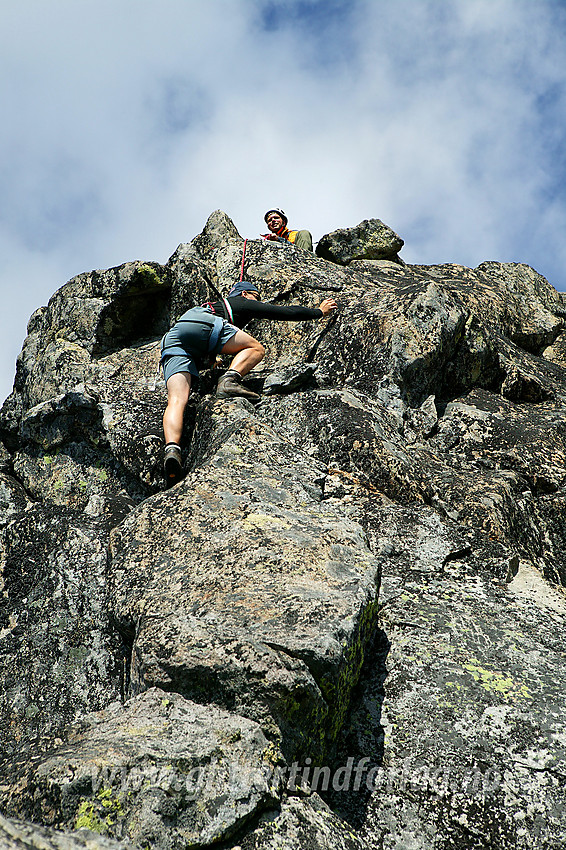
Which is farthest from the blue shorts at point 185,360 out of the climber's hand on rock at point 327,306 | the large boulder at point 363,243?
the large boulder at point 363,243

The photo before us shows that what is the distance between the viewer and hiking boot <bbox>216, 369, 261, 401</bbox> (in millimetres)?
10594

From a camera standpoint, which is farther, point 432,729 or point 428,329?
point 428,329

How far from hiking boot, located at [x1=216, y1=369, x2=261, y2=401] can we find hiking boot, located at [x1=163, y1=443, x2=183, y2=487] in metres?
1.36

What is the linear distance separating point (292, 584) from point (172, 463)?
10.9ft

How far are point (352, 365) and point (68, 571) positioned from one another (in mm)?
5851

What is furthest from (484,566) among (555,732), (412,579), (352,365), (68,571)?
(68,571)

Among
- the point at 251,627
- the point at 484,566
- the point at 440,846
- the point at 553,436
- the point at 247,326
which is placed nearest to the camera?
the point at 440,846

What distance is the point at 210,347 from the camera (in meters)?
11.3

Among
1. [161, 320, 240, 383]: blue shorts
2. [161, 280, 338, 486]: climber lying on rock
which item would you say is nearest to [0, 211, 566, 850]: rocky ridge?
[161, 280, 338, 486]: climber lying on rock

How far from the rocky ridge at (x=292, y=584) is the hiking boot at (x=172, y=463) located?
0.32m

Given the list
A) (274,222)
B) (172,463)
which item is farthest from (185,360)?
(274,222)

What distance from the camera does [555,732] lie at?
6.52 m

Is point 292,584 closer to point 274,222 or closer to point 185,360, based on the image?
point 185,360

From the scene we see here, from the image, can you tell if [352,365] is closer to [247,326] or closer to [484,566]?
[247,326]
